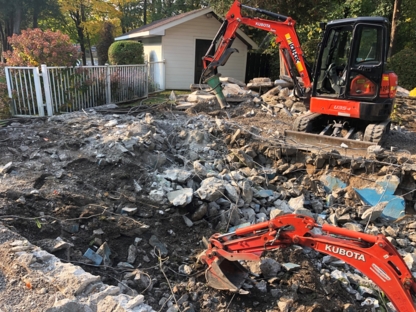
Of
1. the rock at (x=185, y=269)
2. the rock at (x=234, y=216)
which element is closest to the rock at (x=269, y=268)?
the rock at (x=185, y=269)

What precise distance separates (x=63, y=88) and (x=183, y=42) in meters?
7.91

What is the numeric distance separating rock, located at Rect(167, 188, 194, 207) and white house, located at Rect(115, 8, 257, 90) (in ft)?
36.6

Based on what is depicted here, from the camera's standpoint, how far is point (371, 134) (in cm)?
705

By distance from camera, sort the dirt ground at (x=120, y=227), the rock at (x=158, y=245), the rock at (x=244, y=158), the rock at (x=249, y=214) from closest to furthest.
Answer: the dirt ground at (x=120, y=227), the rock at (x=158, y=245), the rock at (x=249, y=214), the rock at (x=244, y=158)

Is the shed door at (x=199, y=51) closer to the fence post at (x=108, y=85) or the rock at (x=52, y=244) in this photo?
the fence post at (x=108, y=85)

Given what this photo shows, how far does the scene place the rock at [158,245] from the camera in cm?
439

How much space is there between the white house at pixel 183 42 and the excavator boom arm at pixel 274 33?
699 centimetres

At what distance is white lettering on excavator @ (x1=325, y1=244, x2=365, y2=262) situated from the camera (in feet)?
9.55

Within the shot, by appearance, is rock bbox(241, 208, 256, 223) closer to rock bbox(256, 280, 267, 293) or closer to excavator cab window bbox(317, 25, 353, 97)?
rock bbox(256, 280, 267, 293)

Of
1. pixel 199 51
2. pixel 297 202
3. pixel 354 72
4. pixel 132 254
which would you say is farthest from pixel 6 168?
pixel 199 51

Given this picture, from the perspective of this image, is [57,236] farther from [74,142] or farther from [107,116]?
[107,116]

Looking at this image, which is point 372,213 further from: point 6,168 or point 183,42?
point 183,42

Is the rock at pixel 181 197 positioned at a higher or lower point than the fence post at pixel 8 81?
lower

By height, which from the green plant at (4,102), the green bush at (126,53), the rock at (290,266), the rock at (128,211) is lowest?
the rock at (290,266)
